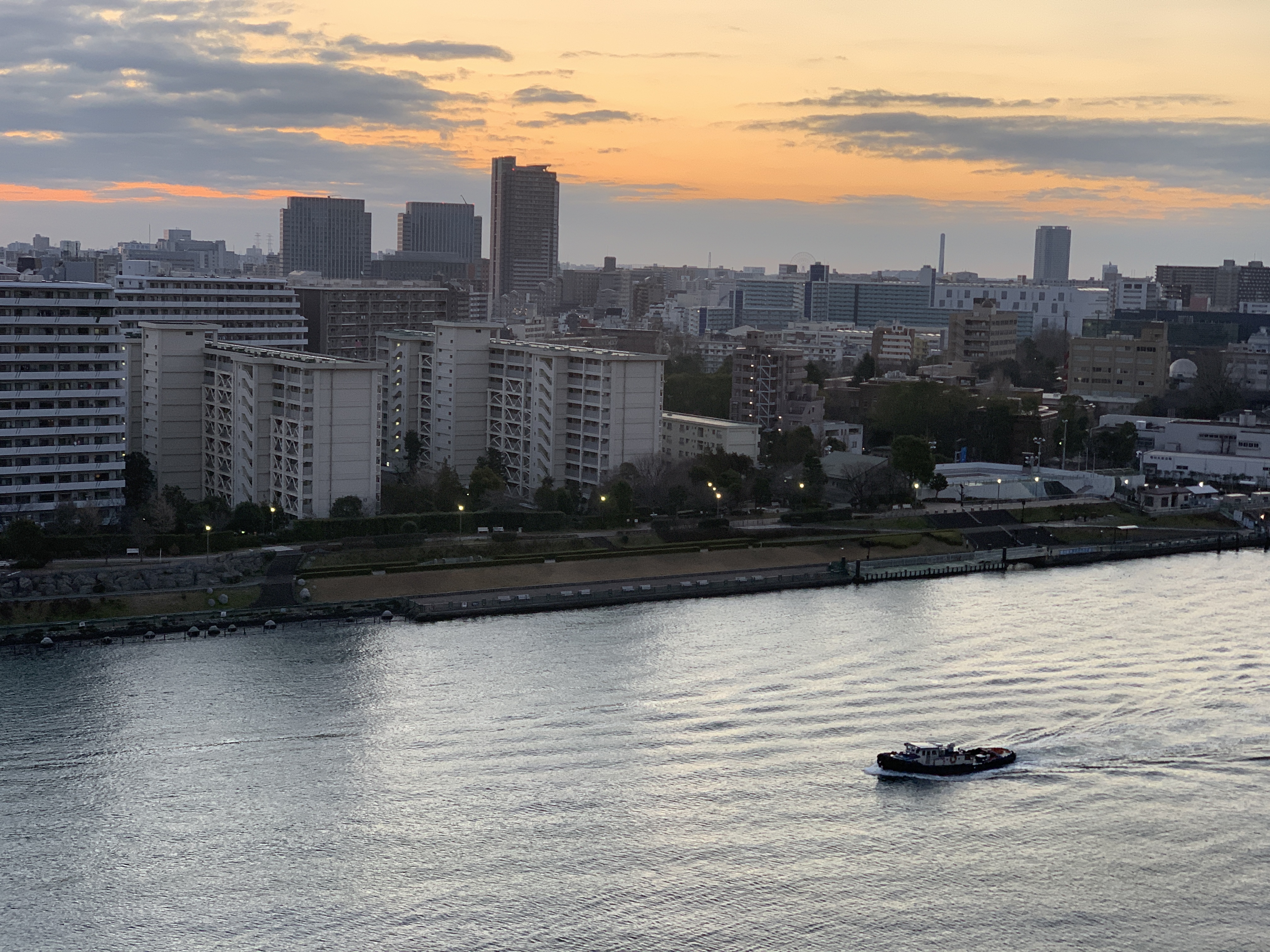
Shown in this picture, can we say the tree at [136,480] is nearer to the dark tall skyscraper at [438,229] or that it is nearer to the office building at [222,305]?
the office building at [222,305]

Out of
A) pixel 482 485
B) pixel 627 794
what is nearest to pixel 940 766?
pixel 627 794

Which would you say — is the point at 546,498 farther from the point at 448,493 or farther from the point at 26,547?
the point at 26,547

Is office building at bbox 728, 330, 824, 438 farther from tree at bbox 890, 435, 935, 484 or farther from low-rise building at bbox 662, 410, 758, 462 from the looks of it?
tree at bbox 890, 435, 935, 484

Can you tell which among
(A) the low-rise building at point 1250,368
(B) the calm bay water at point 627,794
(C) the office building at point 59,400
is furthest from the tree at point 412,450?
(A) the low-rise building at point 1250,368

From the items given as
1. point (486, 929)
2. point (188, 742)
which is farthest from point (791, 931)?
point (188, 742)

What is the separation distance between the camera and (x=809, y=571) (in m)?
23.3

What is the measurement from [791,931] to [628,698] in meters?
5.14

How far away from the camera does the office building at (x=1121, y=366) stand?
150 ft

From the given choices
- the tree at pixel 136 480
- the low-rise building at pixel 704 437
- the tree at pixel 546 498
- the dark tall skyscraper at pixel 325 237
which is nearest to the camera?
the tree at pixel 136 480

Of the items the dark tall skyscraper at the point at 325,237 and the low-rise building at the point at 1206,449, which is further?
the dark tall skyscraper at the point at 325,237

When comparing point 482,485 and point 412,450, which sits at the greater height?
point 412,450

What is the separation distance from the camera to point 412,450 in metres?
27.8

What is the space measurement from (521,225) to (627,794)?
3346 inches

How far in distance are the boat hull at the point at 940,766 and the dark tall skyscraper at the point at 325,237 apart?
69489 mm
